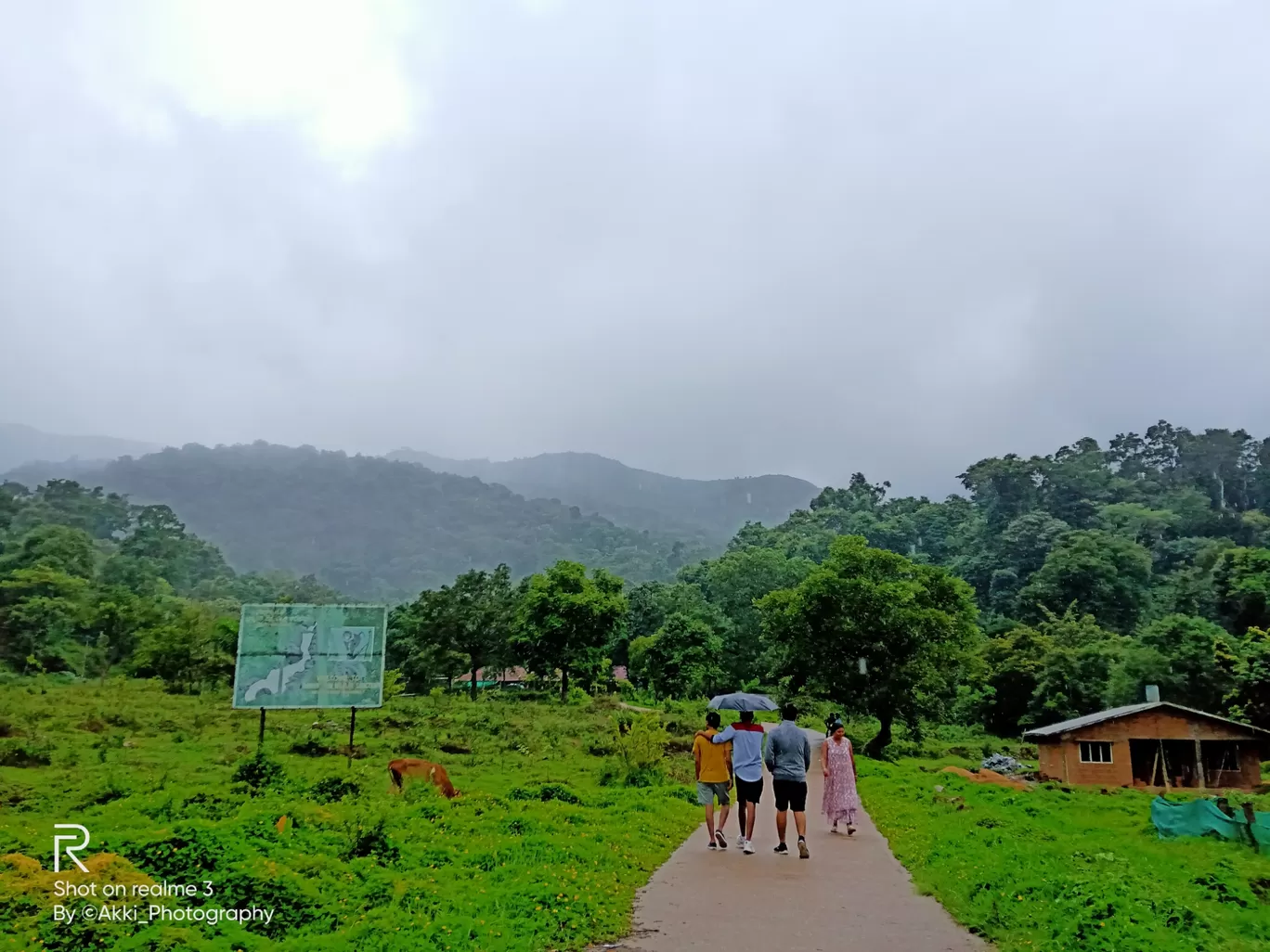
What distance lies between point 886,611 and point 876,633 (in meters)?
0.89

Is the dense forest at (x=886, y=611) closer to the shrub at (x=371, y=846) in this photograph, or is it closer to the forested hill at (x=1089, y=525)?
the forested hill at (x=1089, y=525)

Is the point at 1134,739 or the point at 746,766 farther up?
the point at 746,766

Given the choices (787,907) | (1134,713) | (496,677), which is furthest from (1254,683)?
(496,677)

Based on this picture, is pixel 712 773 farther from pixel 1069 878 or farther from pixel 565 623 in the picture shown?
pixel 565 623

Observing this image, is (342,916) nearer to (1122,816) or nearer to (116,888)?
(116,888)

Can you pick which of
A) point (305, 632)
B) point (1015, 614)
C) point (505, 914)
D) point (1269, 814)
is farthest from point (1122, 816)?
point (1015, 614)

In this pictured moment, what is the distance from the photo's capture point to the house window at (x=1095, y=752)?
28719mm

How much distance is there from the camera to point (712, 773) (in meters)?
10.1

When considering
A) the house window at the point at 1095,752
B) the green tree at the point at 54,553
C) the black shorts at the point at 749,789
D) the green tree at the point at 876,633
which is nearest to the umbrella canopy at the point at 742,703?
the black shorts at the point at 749,789

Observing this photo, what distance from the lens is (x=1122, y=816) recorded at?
62.9 feet

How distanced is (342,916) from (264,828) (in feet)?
7.59

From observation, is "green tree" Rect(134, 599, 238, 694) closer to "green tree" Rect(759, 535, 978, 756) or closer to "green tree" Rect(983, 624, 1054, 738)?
"green tree" Rect(759, 535, 978, 756)

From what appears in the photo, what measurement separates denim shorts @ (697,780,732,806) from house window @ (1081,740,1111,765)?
24391 millimetres

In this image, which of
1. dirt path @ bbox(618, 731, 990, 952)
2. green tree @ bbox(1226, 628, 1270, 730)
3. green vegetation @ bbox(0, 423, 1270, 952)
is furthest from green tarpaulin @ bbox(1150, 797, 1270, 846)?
green tree @ bbox(1226, 628, 1270, 730)
